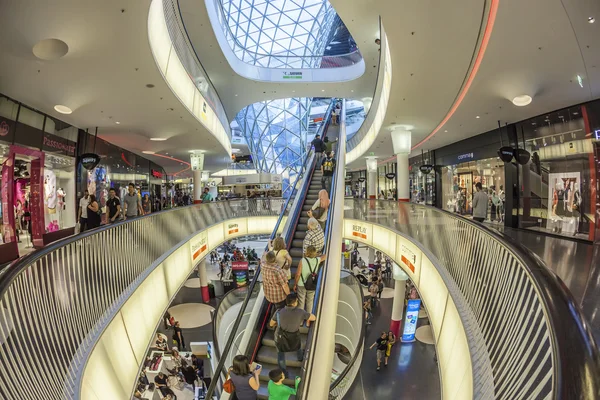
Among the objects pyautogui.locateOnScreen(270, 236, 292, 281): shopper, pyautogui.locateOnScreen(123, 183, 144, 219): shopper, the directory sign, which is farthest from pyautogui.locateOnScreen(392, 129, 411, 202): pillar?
pyautogui.locateOnScreen(123, 183, 144, 219): shopper

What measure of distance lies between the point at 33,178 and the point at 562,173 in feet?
56.1

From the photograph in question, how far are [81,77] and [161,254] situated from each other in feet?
16.7

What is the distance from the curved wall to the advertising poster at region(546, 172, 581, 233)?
9.34 metres

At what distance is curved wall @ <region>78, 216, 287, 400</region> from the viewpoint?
16.4ft

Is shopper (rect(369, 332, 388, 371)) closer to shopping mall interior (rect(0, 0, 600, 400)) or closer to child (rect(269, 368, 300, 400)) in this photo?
shopping mall interior (rect(0, 0, 600, 400))

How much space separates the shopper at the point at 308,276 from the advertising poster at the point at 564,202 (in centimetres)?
915

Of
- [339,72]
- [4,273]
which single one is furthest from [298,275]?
[339,72]

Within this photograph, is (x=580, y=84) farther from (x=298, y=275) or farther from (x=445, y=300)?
(x=298, y=275)

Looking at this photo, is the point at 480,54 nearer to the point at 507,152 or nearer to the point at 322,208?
the point at 322,208

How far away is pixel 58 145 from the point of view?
38.5 ft

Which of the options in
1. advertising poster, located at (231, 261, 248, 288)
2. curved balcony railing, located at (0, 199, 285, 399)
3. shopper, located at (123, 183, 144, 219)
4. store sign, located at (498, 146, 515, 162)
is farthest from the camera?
advertising poster, located at (231, 261, 248, 288)

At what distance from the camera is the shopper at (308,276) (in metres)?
6.87

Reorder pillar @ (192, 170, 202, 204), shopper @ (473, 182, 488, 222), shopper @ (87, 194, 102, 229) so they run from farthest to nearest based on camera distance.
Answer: pillar @ (192, 170, 202, 204) → shopper @ (473, 182, 488, 222) → shopper @ (87, 194, 102, 229)

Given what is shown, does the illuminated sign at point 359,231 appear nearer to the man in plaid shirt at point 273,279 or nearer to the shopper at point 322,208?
the shopper at point 322,208
